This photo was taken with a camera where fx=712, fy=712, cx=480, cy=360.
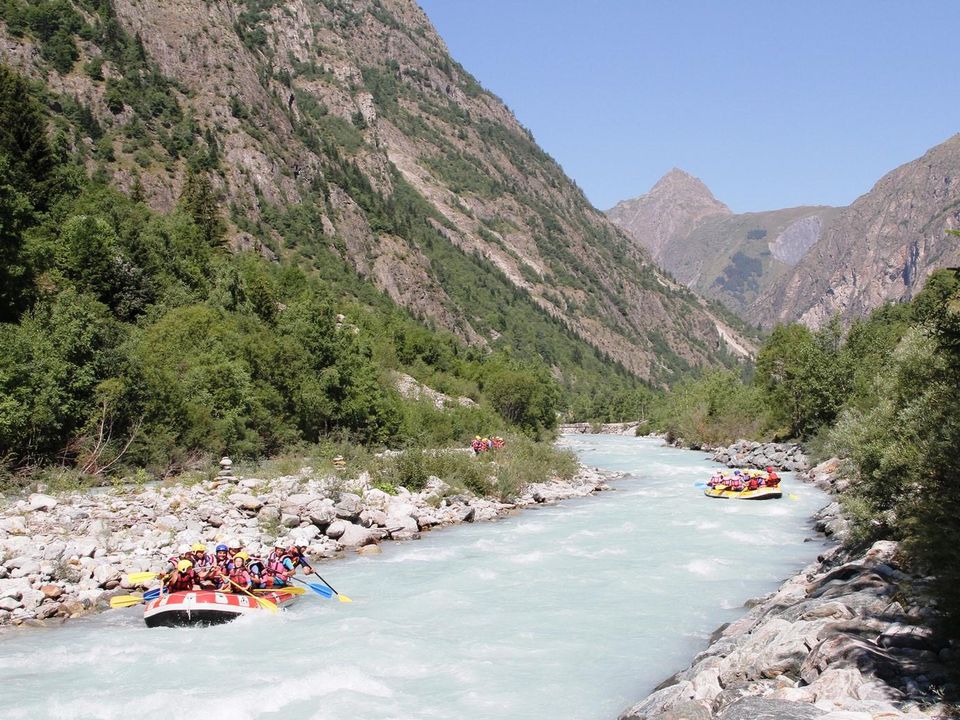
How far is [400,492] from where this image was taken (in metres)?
24.6

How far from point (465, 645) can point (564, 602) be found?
328 cm

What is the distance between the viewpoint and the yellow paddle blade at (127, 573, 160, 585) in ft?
46.7

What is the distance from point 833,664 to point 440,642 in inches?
267

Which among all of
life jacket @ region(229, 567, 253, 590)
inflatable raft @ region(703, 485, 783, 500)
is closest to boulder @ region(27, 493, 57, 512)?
life jacket @ region(229, 567, 253, 590)

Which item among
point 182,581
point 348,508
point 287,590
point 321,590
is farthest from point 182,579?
point 348,508

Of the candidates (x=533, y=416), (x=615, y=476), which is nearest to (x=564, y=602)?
(x=615, y=476)

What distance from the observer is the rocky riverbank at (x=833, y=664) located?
6746 millimetres

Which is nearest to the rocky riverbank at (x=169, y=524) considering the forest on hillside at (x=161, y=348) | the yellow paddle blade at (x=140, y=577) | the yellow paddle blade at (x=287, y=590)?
the yellow paddle blade at (x=140, y=577)

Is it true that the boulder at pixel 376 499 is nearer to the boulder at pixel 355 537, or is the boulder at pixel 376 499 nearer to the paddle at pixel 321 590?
the boulder at pixel 355 537

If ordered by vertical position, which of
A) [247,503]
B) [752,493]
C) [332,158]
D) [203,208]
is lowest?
[752,493]

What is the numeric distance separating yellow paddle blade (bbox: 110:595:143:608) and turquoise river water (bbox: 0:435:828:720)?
0.74ft

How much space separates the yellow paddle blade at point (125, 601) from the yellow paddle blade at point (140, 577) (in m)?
0.70

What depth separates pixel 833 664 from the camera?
761 cm

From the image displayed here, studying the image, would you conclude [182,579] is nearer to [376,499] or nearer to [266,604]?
[266,604]
